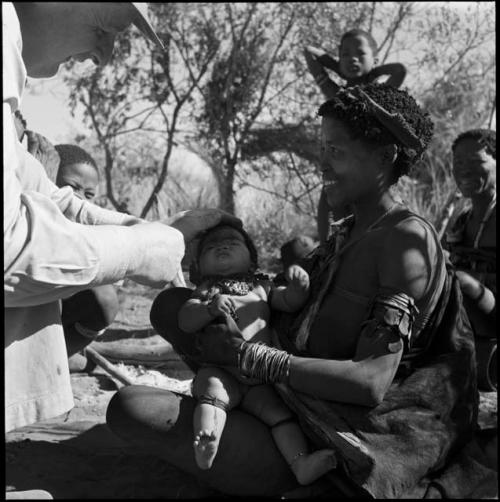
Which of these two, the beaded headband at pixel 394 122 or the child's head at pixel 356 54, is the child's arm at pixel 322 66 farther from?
the beaded headband at pixel 394 122

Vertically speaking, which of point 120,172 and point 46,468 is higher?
point 120,172

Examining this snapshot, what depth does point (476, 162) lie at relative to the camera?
5008mm

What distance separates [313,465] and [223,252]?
1040mm

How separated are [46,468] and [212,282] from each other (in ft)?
3.95

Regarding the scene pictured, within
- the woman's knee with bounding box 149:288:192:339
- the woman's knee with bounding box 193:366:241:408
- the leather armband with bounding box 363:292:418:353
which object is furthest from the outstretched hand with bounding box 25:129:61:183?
the leather armband with bounding box 363:292:418:353

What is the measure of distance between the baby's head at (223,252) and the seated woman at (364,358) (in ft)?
1.31

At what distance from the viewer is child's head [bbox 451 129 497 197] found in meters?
4.98

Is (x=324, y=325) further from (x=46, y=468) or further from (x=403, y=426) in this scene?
(x=46, y=468)

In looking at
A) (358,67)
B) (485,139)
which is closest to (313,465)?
(485,139)

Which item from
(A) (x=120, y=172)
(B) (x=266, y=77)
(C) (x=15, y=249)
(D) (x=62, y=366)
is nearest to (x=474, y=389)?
(D) (x=62, y=366)

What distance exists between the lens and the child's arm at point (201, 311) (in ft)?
9.75

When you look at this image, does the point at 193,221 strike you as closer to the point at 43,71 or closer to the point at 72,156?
the point at 43,71

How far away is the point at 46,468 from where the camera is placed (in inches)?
138

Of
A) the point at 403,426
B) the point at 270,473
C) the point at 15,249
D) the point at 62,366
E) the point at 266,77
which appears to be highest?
the point at 266,77
